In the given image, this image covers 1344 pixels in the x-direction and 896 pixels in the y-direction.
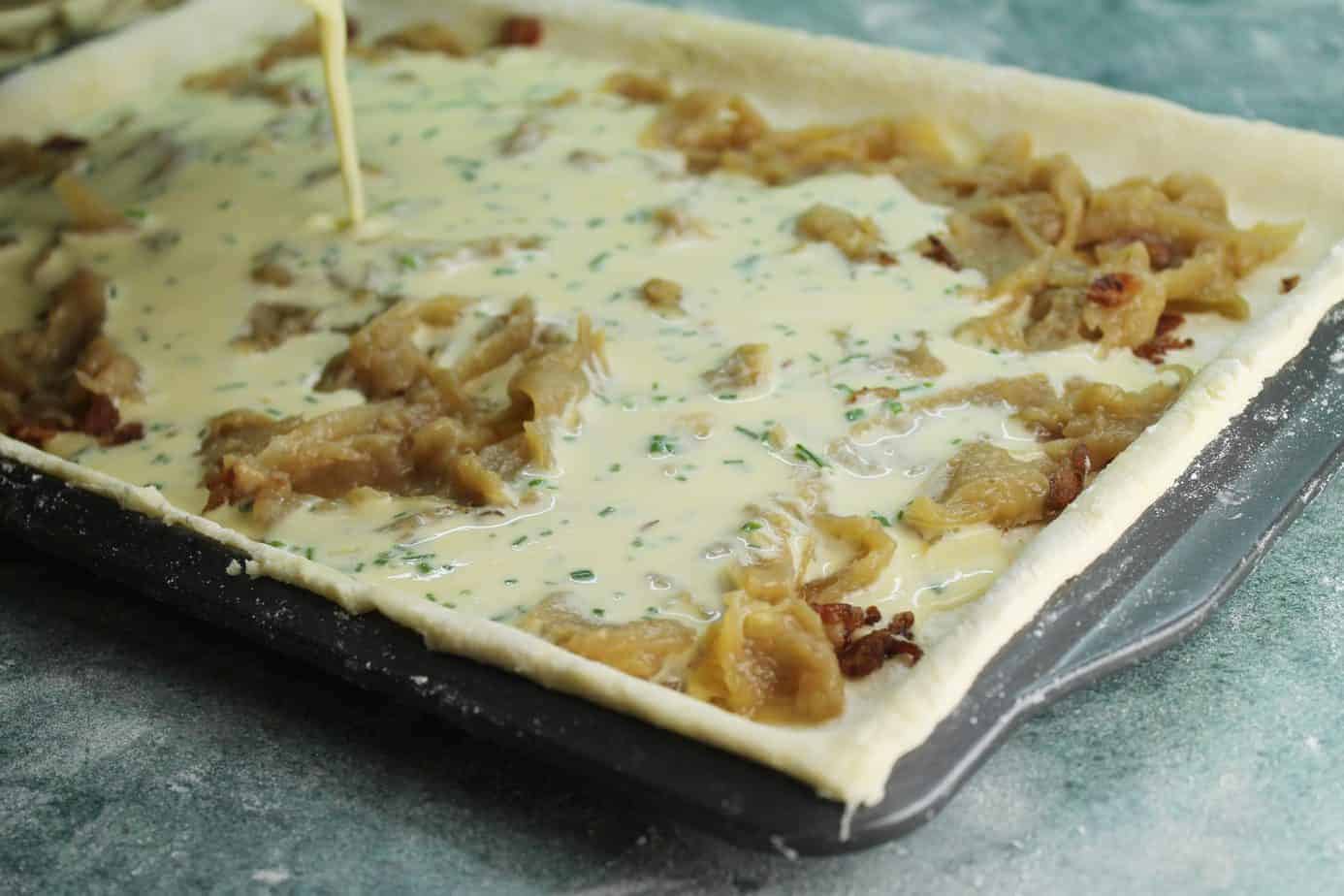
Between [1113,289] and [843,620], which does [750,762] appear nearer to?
[843,620]

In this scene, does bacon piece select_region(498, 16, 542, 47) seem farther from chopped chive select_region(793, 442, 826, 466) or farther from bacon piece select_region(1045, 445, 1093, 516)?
bacon piece select_region(1045, 445, 1093, 516)

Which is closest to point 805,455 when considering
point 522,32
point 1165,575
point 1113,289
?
point 1165,575

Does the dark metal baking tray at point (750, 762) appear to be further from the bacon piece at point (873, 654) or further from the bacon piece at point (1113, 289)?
the bacon piece at point (1113, 289)

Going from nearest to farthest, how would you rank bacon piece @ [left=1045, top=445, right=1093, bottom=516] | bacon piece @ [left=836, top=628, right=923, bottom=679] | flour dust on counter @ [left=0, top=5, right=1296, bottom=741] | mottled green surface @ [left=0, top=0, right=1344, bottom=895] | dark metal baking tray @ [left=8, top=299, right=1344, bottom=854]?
dark metal baking tray @ [left=8, top=299, right=1344, bottom=854] → mottled green surface @ [left=0, top=0, right=1344, bottom=895] → bacon piece @ [left=836, top=628, right=923, bottom=679] → flour dust on counter @ [left=0, top=5, right=1296, bottom=741] → bacon piece @ [left=1045, top=445, right=1093, bottom=516]

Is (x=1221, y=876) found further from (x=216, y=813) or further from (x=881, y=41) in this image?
(x=881, y=41)

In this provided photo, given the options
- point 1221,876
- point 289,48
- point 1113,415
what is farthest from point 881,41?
point 1221,876

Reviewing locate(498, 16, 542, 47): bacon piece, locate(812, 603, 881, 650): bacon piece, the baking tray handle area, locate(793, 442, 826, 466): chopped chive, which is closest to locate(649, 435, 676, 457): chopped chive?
locate(793, 442, 826, 466): chopped chive

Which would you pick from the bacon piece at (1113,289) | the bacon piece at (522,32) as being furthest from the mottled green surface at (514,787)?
the bacon piece at (522,32)
